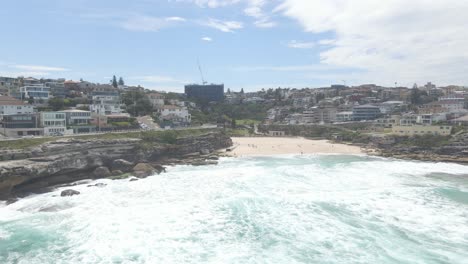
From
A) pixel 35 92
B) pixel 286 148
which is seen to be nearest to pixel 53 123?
pixel 35 92

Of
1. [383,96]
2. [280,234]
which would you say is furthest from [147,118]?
[383,96]

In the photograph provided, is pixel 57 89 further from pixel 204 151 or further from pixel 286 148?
pixel 286 148

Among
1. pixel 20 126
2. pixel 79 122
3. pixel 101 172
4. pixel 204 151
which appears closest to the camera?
pixel 101 172

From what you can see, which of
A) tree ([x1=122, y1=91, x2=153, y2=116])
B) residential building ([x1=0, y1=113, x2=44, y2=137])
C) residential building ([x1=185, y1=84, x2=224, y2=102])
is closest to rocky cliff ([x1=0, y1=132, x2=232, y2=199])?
residential building ([x1=0, y1=113, x2=44, y2=137])

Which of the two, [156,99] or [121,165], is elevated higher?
[156,99]

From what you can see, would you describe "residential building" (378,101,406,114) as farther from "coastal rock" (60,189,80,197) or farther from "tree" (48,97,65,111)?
"coastal rock" (60,189,80,197)

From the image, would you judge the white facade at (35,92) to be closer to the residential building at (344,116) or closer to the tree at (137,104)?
the tree at (137,104)
